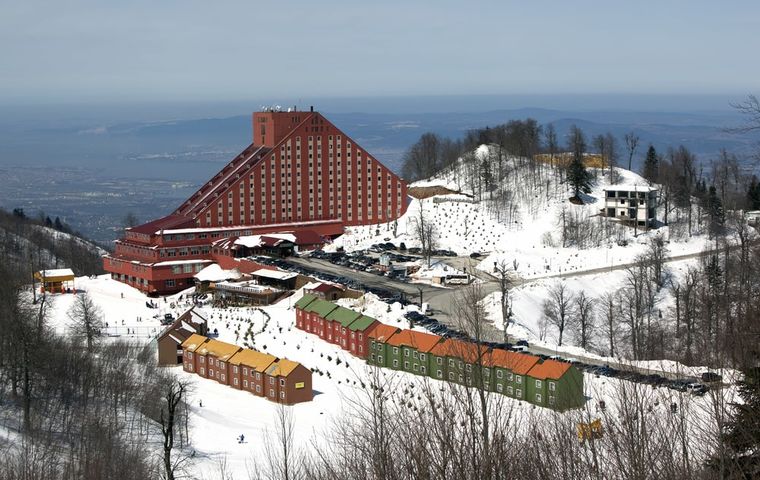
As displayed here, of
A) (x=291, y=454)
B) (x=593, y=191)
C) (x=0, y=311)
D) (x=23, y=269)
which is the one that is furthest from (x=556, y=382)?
(x=23, y=269)

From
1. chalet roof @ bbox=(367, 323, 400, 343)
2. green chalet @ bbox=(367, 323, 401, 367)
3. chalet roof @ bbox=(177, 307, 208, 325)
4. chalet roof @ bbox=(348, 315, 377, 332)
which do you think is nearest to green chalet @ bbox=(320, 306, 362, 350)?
chalet roof @ bbox=(348, 315, 377, 332)

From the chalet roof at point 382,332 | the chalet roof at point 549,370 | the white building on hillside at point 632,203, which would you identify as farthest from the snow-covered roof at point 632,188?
the chalet roof at point 549,370

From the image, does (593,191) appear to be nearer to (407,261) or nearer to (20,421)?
(407,261)

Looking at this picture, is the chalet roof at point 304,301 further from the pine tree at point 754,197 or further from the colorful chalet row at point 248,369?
the pine tree at point 754,197

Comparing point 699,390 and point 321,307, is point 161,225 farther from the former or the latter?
point 699,390

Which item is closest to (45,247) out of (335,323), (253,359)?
(335,323)

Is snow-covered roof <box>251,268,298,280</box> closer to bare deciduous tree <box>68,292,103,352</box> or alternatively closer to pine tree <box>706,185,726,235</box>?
bare deciduous tree <box>68,292,103,352</box>
